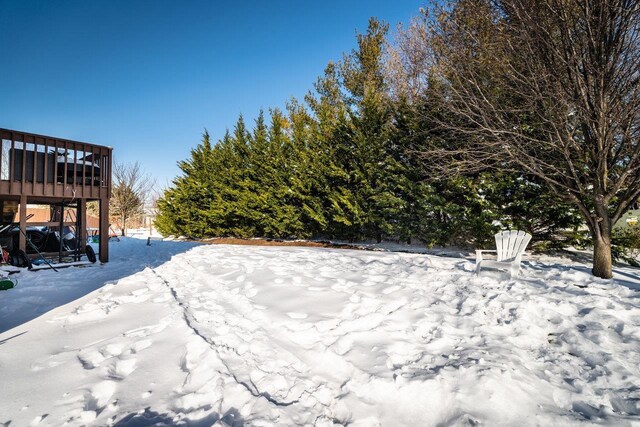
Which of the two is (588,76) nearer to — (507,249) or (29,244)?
(507,249)

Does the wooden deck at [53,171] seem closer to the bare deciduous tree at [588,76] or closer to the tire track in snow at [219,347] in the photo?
the tire track in snow at [219,347]

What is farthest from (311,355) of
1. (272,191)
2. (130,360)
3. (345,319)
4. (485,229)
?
(272,191)

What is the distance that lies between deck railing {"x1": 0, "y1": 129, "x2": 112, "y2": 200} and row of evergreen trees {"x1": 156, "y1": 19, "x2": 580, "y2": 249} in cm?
563

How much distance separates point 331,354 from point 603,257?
16.2 feet

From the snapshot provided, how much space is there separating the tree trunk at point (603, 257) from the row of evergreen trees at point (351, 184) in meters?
1.97

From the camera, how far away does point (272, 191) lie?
39.1 ft

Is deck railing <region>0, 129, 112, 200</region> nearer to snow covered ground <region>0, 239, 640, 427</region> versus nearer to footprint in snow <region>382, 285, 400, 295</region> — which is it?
snow covered ground <region>0, 239, 640, 427</region>

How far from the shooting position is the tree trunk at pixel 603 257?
465cm

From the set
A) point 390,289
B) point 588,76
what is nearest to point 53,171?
point 390,289

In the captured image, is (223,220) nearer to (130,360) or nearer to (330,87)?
(330,87)

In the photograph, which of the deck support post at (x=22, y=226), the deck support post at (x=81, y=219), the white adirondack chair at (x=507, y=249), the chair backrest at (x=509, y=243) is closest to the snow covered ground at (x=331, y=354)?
the white adirondack chair at (x=507, y=249)

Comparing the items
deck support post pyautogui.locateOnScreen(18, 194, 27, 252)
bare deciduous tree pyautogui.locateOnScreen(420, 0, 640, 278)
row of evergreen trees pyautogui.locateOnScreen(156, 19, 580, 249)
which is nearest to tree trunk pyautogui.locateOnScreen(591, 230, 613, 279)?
bare deciduous tree pyautogui.locateOnScreen(420, 0, 640, 278)

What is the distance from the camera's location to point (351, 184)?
10180 mm

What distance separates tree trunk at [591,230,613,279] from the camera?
4648 millimetres
